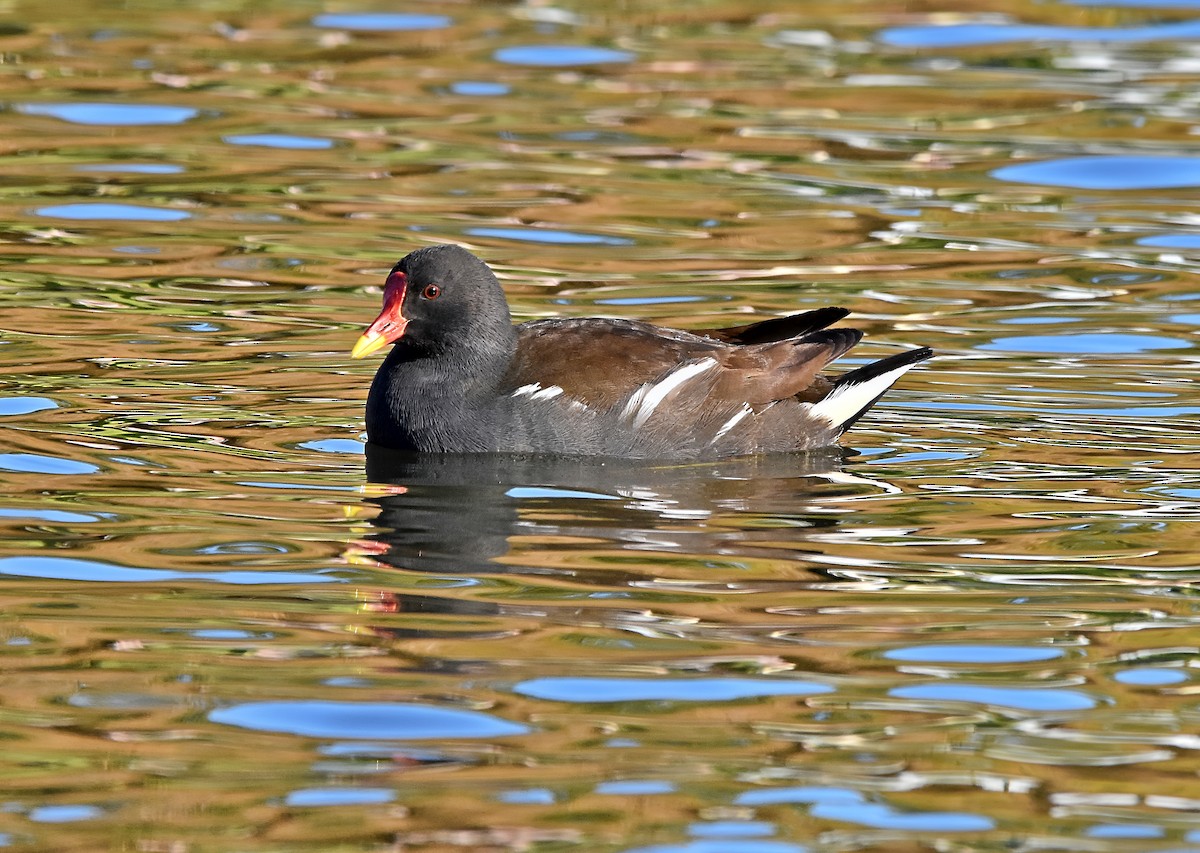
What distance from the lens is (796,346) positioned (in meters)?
9.02

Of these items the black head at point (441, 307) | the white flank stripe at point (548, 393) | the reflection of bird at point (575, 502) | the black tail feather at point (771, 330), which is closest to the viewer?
the reflection of bird at point (575, 502)

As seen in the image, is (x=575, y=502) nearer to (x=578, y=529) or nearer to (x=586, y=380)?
(x=578, y=529)

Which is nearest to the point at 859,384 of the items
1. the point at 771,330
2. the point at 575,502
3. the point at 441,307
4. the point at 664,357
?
the point at 771,330

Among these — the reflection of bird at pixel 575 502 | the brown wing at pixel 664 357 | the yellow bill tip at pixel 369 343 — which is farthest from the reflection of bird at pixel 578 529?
the yellow bill tip at pixel 369 343

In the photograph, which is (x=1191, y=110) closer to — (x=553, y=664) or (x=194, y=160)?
(x=194, y=160)

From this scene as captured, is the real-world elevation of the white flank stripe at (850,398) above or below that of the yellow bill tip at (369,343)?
below

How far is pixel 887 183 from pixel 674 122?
1.80m

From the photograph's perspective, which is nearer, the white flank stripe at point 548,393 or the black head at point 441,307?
the white flank stripe at point 548,393

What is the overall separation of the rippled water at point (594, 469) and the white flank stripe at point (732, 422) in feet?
0.60

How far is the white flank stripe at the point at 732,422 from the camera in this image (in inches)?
341

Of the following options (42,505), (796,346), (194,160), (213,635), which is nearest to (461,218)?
(194,160)

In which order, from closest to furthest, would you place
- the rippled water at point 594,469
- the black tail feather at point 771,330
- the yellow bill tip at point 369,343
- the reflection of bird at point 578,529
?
the rippled water at point 594,469, the reflection of bird at point 578,529, the yellow bill tip at point 369,343, the black tail feather at point 771,330

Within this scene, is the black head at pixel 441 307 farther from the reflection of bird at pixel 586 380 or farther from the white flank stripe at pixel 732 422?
the white flank stripe at pixel 732 422

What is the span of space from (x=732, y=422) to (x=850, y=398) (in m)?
0.47
